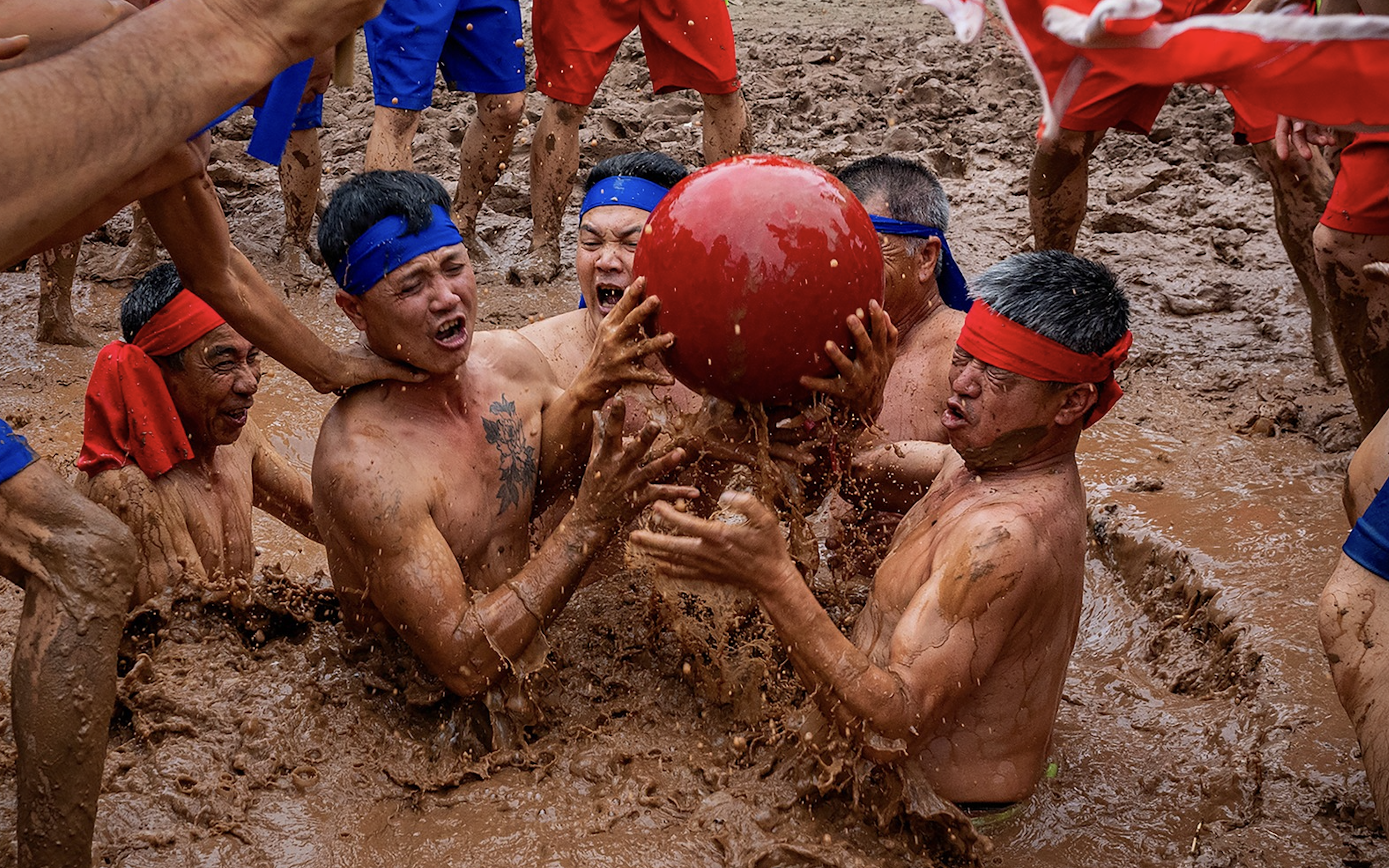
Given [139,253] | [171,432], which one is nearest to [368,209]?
[171,432]

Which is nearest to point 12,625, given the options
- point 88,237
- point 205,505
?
point 205,505

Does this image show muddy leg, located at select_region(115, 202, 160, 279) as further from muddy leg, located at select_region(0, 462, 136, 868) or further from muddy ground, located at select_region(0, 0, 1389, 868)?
muddy leg, located at select_region(0, 462, 136, 868)

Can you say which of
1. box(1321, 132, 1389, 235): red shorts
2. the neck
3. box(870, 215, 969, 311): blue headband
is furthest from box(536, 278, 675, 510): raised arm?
box(1321, 132, 1389, 235): red shorts

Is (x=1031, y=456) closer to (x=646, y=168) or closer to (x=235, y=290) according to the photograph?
(x=646, y=168)

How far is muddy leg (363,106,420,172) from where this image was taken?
6340mm

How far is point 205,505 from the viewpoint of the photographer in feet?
14.4

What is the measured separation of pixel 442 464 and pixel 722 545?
1.26 meters

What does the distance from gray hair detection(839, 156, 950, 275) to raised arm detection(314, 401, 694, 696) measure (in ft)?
5.27

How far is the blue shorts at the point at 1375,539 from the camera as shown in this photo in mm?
2764

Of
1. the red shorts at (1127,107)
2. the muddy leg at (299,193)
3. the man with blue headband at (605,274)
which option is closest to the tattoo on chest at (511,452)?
the man with blue headband at (605,274)

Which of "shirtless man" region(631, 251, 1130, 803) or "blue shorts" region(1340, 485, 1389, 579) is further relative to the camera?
"shirtless man" region(631, 251, 1130, 803)

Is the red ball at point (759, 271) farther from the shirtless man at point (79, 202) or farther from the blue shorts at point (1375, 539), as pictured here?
the blue shorts at point (1375, 539)

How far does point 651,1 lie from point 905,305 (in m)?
2.64

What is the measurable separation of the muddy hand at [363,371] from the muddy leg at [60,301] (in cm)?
349
